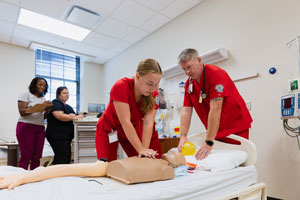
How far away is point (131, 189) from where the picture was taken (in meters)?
0.85

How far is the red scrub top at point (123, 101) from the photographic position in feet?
4.14

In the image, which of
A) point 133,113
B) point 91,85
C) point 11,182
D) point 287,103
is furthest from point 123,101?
point 91,85

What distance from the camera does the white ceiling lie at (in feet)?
9.78

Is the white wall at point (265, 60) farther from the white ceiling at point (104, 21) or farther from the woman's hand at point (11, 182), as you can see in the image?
the woman's hand at point (11, 182)

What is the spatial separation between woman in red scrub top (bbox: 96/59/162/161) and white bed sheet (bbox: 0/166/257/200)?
25 cm

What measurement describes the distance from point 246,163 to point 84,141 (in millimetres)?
2066

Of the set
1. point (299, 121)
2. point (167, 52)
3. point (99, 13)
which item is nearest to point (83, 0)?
point (99, 13)

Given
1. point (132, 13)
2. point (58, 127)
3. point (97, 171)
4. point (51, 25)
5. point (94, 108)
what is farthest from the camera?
point (94, 108)

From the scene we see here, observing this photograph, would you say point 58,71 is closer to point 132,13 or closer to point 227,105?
point 132,13

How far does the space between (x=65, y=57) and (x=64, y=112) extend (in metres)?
2.98

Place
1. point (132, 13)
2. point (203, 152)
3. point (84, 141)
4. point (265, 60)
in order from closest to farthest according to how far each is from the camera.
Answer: point (203, 152)
point (265, 60)
point (84, 141)
point (132, 13)

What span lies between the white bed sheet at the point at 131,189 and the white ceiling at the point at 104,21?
262 centimetres

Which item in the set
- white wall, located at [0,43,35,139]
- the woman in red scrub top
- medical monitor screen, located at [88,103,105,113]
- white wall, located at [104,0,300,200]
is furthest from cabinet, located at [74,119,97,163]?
white wall, located at [0,43,35,139]

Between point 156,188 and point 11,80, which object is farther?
point 11,80
